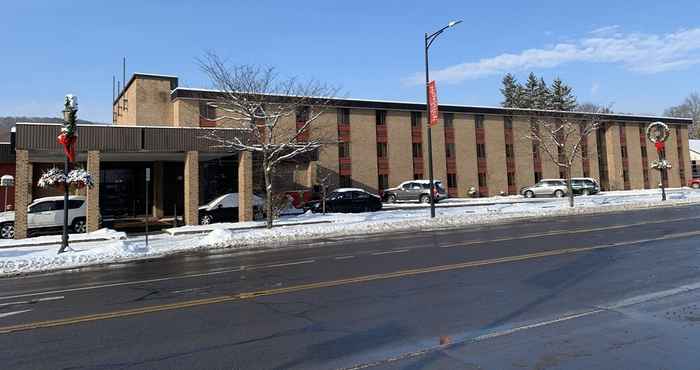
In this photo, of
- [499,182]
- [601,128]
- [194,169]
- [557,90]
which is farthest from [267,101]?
[557,90]

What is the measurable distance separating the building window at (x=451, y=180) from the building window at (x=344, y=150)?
11079mm

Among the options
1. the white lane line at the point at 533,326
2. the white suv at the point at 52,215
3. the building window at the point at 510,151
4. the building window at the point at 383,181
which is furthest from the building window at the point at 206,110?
the white lane line at the point at 533,326

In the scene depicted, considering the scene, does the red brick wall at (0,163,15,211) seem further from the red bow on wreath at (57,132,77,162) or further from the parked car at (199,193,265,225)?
the red bow on wreath at (57,132,77,162)

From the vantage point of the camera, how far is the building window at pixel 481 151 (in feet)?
167

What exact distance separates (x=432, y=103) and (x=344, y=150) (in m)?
21.5

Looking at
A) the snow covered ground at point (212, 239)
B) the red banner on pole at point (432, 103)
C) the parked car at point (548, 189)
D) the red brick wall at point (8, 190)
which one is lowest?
the snow covered ground at point (212, 239)

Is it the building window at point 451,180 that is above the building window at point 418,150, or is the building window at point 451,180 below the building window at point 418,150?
below

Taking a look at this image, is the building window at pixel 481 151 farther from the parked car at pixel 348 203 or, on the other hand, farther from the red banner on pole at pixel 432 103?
the red banner on pole at pixel 432 103

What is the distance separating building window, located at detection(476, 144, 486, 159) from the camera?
50.9m

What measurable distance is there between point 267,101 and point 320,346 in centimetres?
2013

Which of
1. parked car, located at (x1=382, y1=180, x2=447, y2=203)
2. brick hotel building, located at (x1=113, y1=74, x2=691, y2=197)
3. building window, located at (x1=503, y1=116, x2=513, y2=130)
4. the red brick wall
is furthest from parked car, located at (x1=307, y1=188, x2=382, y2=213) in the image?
building window, located at (x1=503, y1=116, x2=513, y2=130)

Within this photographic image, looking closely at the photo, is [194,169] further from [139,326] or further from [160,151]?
[139,326]

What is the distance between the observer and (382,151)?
46.5 metres

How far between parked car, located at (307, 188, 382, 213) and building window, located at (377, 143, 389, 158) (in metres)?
14.3
